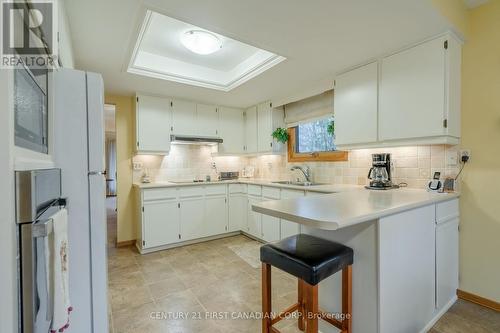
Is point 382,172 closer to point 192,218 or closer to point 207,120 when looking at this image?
point 192,218

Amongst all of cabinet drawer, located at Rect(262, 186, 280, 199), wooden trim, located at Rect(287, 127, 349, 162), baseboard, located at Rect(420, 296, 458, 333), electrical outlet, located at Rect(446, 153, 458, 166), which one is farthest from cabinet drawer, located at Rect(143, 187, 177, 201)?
electrical outlet, located at Rect(446, 153, 458, 166)

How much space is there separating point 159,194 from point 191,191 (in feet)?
1.51

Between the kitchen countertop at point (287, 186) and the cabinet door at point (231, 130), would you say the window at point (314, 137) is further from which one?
the cabinet door at point (231, 130)

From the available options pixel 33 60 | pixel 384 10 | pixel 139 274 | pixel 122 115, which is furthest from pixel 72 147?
pixel 122 115

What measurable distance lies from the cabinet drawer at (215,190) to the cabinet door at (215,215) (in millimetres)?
69

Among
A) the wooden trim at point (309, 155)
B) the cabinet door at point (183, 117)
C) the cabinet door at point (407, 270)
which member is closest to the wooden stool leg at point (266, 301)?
the cabinet door at point (407, 270)

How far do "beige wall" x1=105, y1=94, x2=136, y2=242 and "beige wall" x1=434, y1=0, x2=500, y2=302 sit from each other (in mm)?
3812

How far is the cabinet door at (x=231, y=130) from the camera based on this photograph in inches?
163

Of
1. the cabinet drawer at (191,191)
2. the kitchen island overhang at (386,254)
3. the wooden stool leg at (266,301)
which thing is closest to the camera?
the kitchen island overhang at (386,254)

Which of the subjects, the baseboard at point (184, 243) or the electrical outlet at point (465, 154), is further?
the baseboard at point (184, 243)

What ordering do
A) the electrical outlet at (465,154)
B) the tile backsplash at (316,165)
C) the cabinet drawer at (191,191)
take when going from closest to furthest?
the electrical outlet at (465,154) < the tile backsplash at (316,165) < the cabinet drawer at (191,191)

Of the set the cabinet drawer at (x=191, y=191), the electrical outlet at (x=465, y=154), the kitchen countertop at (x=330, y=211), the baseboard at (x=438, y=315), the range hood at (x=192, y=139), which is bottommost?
the baseboard at (x=438, y=315)

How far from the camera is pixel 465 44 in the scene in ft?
6.79

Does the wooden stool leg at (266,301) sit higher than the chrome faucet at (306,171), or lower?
lower
